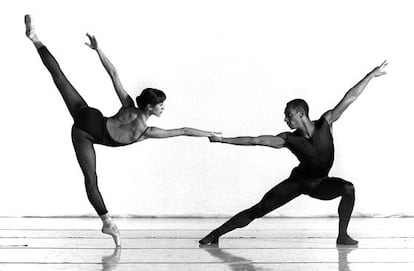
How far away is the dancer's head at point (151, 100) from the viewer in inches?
185

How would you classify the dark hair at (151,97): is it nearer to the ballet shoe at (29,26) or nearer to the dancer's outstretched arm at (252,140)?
the dancer's outstretched arm at (252,140)

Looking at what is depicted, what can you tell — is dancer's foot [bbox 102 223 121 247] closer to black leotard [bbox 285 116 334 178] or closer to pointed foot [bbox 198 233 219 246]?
pointed foot [bbox 198 233 219 246]

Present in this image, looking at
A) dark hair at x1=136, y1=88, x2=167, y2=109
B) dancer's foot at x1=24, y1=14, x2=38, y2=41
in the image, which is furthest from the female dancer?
dancer's foot at x1=24, y1=14, x2=38, y2=41

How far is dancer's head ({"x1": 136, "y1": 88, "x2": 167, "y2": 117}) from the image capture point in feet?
15.4

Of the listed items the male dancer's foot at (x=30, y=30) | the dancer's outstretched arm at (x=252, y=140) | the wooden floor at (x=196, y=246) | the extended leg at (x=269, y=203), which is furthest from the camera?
the male dancer's foot at (x=30, y=30)

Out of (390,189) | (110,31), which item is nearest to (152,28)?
(110,31)

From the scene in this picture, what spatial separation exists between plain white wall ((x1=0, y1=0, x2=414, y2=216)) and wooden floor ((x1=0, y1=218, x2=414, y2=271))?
33 centimetres

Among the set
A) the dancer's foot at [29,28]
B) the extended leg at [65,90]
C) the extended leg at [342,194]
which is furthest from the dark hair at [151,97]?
the extended leg at [342,194]

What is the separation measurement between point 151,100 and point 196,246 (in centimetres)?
88

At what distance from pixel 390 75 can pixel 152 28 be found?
76.1 inches

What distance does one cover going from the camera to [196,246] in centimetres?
479

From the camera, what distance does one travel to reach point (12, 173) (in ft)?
21.5

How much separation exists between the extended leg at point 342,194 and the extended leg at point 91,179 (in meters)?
1.18

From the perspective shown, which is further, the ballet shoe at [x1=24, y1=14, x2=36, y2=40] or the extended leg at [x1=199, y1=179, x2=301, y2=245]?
the ballet shoe at [x1=24, y1=14, x2=36, y2=40]
